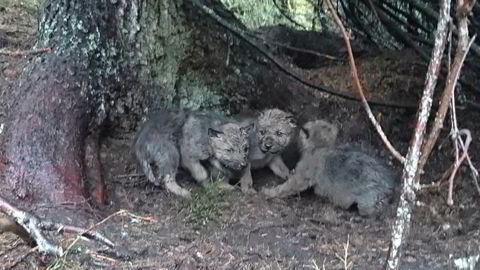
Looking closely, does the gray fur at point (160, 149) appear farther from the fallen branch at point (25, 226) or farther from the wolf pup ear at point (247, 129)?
the fallen branch at point (25, 226)

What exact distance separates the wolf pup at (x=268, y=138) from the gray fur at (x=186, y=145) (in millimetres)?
108

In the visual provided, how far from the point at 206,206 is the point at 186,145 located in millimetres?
855

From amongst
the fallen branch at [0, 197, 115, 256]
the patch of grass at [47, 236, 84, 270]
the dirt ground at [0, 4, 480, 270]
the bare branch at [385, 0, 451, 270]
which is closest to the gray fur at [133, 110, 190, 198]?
the dirt ground at [0, 4, 480, 270]

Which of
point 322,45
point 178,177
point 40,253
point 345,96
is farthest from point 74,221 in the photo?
point 322,45

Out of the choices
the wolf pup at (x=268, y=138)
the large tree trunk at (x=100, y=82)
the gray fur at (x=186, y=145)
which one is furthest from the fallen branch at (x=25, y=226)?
the wolf pup at (x=268, y=138)

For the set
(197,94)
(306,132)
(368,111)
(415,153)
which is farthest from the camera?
(197,94)

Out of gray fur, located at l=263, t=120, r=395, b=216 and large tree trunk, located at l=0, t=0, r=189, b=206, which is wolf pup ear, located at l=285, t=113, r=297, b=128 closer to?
gray fur, located at l=263, t=120, r=395, b=216

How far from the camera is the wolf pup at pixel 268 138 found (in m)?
5.96

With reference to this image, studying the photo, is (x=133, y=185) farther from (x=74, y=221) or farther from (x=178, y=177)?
(x=74, y=221)

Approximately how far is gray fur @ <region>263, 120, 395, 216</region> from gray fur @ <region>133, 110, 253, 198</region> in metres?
0.42

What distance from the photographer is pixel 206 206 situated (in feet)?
17.0

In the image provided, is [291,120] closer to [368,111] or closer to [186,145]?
[186,145]

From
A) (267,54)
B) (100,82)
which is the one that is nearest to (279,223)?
(267,54)

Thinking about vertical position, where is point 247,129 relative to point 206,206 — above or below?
above
